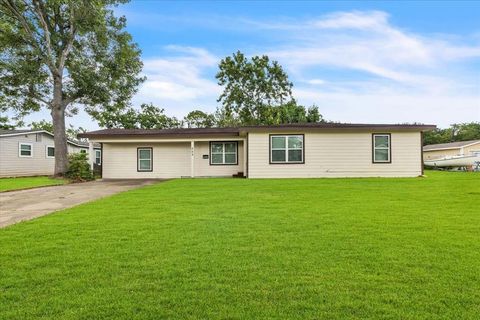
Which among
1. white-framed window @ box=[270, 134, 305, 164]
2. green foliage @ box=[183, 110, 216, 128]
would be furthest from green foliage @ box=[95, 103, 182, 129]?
white-framed window @ box=[270, 134, 305, 164]

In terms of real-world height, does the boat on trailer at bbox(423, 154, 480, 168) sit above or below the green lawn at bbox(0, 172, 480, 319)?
above

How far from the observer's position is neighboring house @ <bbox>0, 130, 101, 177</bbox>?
70.4 feet

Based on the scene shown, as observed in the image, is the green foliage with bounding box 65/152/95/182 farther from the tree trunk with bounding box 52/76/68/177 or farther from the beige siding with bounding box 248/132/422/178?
the beige siding with bounding box 248/132/422/178

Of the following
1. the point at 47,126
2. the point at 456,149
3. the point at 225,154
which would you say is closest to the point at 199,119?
the point at 47,126

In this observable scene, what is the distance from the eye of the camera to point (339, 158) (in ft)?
55.0

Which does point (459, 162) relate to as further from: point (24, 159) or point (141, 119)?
point (141, 119)

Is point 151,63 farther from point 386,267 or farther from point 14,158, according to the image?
point 386,267

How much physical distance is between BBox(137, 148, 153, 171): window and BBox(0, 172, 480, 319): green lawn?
1300cm

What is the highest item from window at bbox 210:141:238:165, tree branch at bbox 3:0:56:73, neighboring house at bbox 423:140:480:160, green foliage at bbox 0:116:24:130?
tree branch at bbox 3:0:56:73

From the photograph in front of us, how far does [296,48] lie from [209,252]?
18.6 meters

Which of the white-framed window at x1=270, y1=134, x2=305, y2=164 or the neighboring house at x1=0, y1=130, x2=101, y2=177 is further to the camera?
the neighboring house at x1=0, y1=130, x2=101, y2=177

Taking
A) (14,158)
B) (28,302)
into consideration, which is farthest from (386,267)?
(14,158)

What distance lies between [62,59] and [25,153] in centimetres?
713

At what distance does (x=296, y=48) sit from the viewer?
20.6 metres
